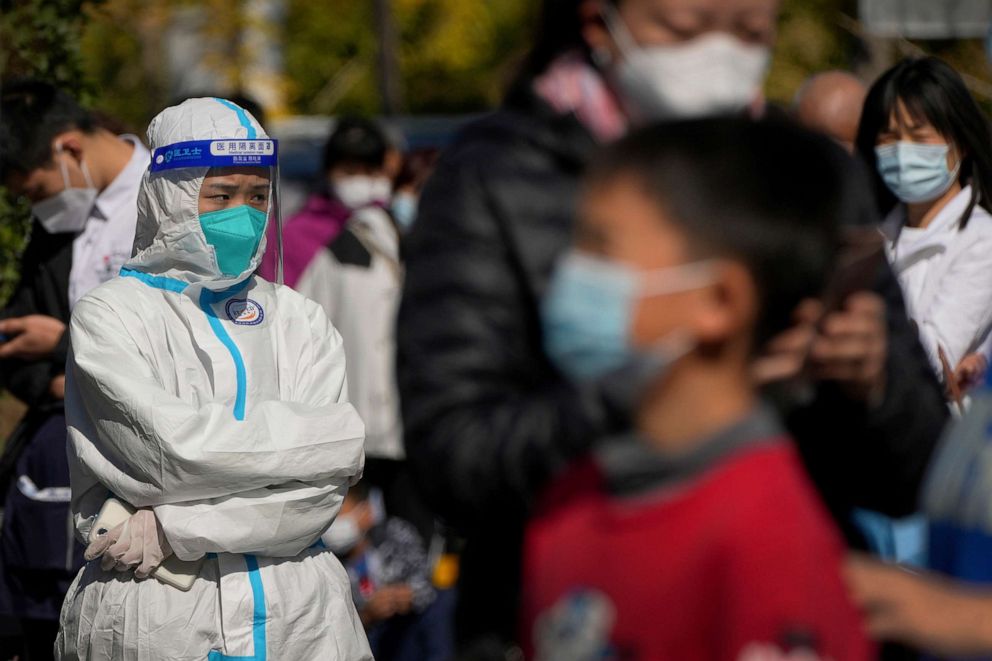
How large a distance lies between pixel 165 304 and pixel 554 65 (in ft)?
5.87

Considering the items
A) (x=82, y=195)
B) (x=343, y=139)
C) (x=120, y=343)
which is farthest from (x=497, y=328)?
(x=343, y=139)

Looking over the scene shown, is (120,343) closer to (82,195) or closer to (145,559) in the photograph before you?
(145,559)

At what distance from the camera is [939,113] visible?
4758mm

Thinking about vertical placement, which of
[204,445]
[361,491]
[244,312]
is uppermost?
[244,312]

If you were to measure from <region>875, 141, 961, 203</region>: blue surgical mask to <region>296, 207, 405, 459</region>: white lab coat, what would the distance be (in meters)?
3.22

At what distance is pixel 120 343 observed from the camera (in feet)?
12.1

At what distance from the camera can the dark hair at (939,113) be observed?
474 centimetres

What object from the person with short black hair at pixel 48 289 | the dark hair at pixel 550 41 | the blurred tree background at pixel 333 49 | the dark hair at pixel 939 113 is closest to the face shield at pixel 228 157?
the person with short black hair at pixel 48 289

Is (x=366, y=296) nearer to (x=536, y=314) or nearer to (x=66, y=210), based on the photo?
(x=66, y=210)

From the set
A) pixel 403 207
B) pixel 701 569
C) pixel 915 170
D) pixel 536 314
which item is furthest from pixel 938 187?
pixel 403 207

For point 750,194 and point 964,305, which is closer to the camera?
point 750,194

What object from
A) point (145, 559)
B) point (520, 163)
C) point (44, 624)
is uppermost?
point (520, 163)

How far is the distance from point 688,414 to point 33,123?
3.72 metres

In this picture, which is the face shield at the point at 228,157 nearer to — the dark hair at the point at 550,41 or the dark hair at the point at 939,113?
the dark hair at the point at 550,41
